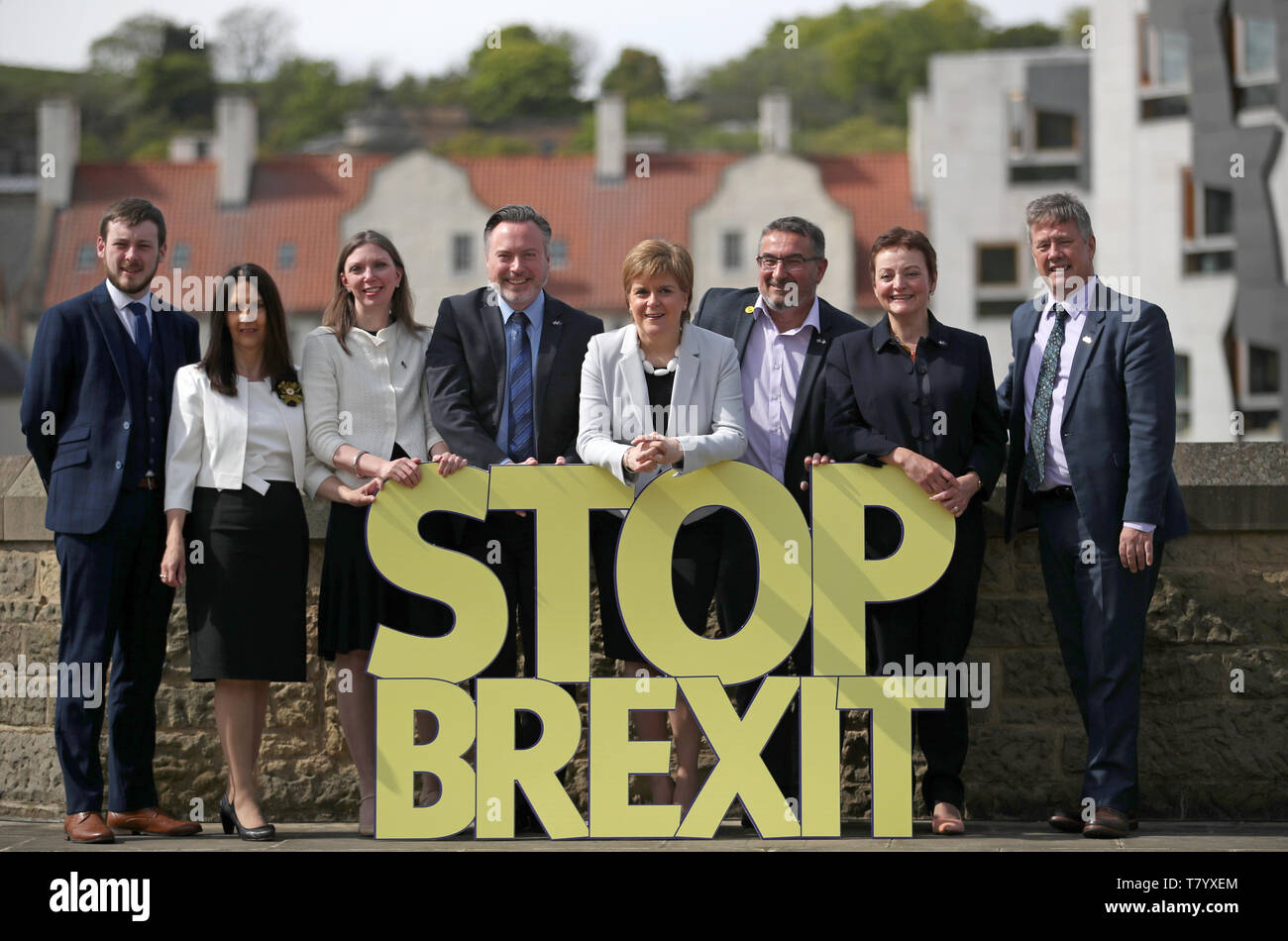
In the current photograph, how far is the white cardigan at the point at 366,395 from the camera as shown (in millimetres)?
6395

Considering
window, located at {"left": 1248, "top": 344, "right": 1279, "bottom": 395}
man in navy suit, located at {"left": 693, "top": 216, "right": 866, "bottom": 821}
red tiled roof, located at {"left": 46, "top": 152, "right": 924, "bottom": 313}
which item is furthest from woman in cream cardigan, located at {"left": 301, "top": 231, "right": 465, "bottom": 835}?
red tiled roof, located at {"left": 46, "top": 152, "right": 924, "bottom": 313}

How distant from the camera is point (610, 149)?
188 ft

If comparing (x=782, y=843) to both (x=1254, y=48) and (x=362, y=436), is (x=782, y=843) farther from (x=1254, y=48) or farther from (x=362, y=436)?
(x=1254, y=48)

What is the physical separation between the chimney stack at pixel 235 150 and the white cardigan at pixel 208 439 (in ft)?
179

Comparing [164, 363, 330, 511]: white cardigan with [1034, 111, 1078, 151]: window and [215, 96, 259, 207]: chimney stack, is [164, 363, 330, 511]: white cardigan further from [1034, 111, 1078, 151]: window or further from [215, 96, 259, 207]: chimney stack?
[215, 96, 259, 207]: chimney stack

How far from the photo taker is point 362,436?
6.45 metres

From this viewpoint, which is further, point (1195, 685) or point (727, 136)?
point (727, 136)

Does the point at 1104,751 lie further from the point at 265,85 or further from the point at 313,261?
the point at 265,85

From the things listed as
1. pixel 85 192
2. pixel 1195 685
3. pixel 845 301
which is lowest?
pixel 1195 685

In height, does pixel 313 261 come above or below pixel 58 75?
below

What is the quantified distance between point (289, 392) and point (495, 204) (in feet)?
174

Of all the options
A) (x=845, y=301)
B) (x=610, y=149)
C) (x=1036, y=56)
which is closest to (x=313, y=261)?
(x=610, y=149)

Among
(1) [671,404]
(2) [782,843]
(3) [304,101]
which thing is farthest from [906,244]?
(3) [304,101]

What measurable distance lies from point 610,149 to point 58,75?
57.1 meters
